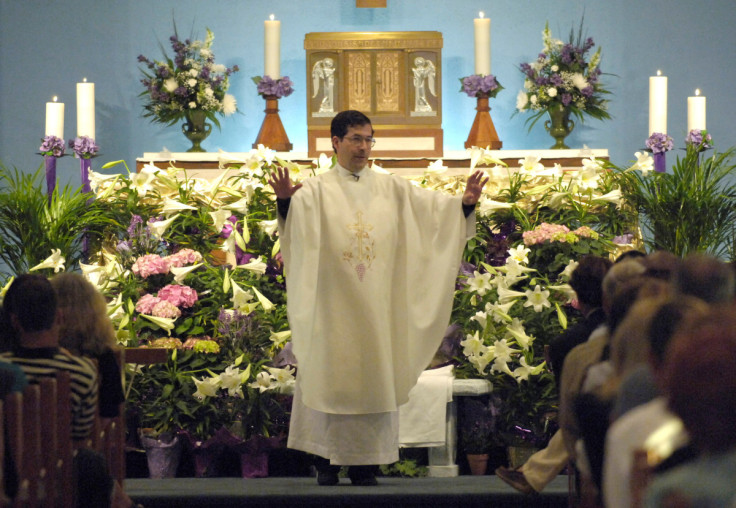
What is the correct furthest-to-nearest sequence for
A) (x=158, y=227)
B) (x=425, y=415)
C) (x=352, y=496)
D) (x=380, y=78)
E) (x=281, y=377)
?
(x=380, y=78) → (x=158, y=227) → (x=281, y=377) → (x=425, y=415) → (x=352, y=496)

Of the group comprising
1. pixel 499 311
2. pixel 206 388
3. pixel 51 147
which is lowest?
pixel 206 388

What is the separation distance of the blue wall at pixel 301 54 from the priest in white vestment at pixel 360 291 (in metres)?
3.90

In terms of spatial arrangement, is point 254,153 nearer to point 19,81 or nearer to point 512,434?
point 512,434

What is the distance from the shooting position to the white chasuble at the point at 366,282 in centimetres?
477

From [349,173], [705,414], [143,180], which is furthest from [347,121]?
[705,414]

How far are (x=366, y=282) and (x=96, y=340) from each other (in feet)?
4.37

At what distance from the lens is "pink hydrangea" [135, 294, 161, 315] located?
568cm

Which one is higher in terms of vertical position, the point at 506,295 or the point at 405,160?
the point at 405,160

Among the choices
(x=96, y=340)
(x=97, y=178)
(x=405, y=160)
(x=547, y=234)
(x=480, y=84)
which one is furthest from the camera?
(x=480, y=84)

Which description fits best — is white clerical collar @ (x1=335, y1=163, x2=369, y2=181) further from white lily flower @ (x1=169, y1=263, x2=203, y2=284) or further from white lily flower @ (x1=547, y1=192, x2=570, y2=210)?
white lily flower @ (x1=547, y1=192, x2=570, y2=210)

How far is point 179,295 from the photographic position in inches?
226

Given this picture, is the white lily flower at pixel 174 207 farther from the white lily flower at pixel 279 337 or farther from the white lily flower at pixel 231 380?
the white lily flower at pixel 231 380

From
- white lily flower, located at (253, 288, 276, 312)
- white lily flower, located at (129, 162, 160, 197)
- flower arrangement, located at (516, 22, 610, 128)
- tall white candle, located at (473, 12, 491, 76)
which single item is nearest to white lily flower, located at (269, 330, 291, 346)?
white lily flower, located at (253, 288, 276, 312)

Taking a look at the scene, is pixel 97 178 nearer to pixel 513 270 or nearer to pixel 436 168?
pixel 436 168
